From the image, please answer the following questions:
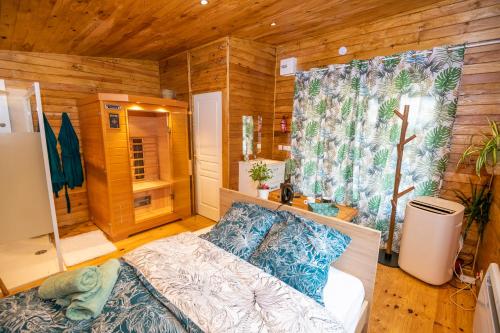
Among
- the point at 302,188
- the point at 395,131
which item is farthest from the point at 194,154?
the point at 395,131

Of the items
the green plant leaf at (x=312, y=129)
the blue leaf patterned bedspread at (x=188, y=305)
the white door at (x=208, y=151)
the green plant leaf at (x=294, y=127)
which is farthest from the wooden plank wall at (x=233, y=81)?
the blue leaf patterned bedspread at (x=188, y=305)

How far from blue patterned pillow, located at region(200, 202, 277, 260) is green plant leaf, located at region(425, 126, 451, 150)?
1.84m

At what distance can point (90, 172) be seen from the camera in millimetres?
3262

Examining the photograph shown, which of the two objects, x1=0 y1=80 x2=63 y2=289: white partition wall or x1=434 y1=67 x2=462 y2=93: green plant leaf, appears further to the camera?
x1=434 y1=67 x2=462 y2=93: green plant leaf

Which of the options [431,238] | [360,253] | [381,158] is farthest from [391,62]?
[360,253]

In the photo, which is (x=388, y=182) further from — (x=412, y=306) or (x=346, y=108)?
(x=412, y=306)

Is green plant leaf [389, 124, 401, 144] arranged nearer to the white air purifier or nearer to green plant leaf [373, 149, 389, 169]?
green plant leaf [373, 149, 389, 169]

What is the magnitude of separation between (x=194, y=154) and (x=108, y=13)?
211 centimetres

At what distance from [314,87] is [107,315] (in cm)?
311

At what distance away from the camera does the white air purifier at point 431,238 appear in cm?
203

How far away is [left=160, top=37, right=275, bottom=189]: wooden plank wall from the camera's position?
10.1 ft

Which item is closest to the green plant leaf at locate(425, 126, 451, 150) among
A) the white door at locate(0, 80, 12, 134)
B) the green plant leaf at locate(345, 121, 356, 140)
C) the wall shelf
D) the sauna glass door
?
the green plant leaf at locate(345, 121, 356, 140)

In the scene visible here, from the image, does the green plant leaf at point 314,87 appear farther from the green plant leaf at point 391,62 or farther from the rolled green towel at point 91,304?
the rolled green towel at point 91,304

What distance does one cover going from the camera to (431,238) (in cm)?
209
